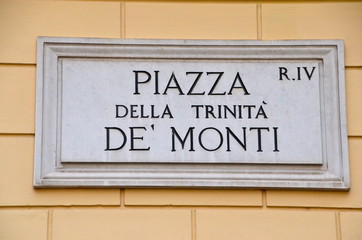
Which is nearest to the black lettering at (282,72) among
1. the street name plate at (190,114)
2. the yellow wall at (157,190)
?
the street name plate at (190,114)

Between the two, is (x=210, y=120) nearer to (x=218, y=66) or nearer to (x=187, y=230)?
(x=218, y=66)

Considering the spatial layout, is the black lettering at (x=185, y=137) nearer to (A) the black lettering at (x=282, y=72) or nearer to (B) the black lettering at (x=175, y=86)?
(B) the black lettering at (x=175, y=86)

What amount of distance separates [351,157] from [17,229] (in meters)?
1.94

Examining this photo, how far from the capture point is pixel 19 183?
4824 mm

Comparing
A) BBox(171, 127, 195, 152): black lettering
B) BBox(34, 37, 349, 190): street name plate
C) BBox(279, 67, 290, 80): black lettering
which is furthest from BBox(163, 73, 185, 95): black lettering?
BBox(279, 67, 290, 80): black lettering

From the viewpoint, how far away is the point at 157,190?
4.86 m

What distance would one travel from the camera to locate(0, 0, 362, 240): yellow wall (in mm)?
4797

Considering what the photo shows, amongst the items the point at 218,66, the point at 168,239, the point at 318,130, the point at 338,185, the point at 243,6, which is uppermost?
the point at 243,6

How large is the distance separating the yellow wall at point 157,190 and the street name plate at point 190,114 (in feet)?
0.21

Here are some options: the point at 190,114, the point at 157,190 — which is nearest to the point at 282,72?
the point at 190,114

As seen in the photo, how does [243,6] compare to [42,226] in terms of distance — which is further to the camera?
[243,6]

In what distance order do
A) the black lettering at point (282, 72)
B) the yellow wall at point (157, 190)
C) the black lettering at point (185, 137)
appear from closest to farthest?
1. the yellow wall at point (157, 190)
2. the black lettering at point (185, 137)
3. the black lettering at point (282, 72)

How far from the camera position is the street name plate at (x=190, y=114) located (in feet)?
16.0

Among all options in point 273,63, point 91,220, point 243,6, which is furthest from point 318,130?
point 91,220
